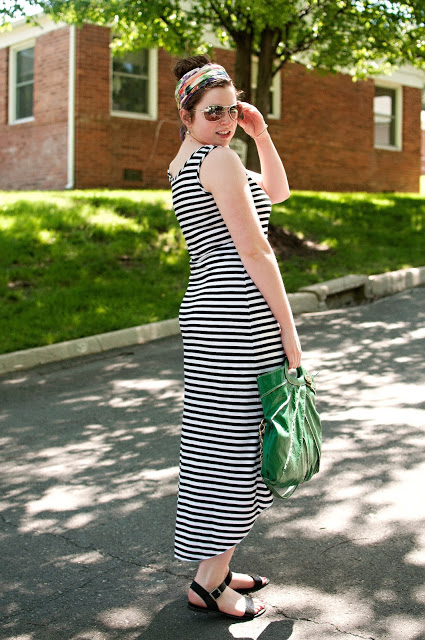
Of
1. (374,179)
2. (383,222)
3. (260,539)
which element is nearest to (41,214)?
(383,222)

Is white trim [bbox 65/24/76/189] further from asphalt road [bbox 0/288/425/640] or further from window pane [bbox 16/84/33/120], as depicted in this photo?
asphalt road [bbox 0/288/425/640]

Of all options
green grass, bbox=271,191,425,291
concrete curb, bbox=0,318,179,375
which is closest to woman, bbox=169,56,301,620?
concrete curb, bbox=0,318,179,375

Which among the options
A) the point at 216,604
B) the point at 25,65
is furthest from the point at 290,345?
the point at 25,65

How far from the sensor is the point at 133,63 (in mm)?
18656

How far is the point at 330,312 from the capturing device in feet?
31.6

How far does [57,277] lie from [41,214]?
2.47 meters

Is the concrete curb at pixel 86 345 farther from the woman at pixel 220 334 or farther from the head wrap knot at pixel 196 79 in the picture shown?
the head wrap knot at pixel 196 79

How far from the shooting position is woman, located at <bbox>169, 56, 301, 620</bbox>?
2887 mm

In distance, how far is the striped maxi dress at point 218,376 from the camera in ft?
9.54

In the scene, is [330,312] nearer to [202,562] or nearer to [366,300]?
[366,300]

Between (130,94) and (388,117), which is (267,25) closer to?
(130,94)

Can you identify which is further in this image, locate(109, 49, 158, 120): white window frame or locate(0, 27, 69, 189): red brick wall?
locate(109, 49, 158, 120): white window frame

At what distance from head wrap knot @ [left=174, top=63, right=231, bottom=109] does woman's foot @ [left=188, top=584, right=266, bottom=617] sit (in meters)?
1.83

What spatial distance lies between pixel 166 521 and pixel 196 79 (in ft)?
7.06
